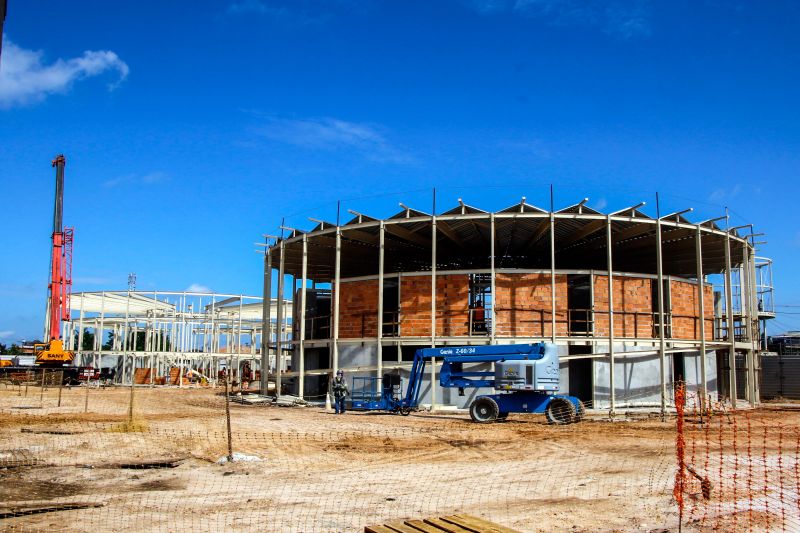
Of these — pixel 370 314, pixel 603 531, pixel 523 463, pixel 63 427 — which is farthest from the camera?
pixel 370 314

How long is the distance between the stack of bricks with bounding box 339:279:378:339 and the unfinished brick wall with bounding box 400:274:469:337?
51.3 inches

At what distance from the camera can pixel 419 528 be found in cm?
680

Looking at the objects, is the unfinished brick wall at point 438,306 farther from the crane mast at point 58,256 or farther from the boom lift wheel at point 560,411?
the crane mast at point 58,256

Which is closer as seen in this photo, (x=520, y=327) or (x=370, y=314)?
(x=520, y=327)

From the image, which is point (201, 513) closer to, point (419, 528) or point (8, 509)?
point (8, 509)

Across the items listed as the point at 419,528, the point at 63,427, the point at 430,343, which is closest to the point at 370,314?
the point at 430,343

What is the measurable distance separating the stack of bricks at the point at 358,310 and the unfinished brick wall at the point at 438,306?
51.3 inches

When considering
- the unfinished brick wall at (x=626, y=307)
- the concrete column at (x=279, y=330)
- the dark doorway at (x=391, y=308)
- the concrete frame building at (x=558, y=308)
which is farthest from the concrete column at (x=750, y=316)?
the concrete column at (x=279, y=330)

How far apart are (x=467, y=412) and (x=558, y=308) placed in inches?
216

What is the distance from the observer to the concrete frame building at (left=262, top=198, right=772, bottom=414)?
27391mm

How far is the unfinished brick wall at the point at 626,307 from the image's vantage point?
28.3 metres

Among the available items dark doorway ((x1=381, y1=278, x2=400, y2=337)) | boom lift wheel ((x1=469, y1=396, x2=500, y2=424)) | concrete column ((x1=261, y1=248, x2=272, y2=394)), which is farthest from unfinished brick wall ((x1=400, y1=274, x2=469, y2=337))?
concrete column ((x1=261, y1=248, x2=272, y2=394))

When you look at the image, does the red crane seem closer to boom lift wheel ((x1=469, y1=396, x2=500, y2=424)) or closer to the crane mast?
the crane mast

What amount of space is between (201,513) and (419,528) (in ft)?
14.3
